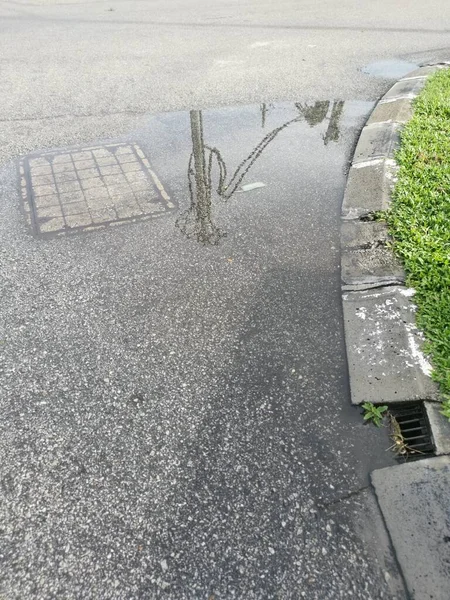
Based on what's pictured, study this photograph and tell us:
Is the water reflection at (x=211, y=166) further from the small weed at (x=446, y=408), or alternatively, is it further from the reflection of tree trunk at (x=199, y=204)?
the small weed at (x=446, y=408)

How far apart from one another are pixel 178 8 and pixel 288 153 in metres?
8.76

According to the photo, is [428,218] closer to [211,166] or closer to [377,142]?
[377,142]

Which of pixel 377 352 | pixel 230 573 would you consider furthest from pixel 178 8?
pixel 230 573

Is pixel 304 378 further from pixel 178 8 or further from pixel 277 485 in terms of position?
pixel 178 8

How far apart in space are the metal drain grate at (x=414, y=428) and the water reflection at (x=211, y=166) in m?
1.95

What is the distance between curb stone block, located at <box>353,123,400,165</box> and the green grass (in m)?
0.11

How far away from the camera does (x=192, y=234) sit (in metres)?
3.81

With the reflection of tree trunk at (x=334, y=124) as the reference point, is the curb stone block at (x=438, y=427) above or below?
below

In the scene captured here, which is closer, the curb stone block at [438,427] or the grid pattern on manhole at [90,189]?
the curb stone block at [438,427]

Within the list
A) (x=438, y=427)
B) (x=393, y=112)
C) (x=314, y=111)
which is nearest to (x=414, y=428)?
(x=438, y=427)

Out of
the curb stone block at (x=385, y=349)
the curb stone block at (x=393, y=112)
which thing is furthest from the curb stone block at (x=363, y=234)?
the curb stone block at (x=393, y=112)

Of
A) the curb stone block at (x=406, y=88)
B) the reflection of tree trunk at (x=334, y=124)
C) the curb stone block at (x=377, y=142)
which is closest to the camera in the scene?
the curb stone block at (x=377, y=142)

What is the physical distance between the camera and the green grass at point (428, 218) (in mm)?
2762

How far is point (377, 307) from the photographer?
2.98 m
